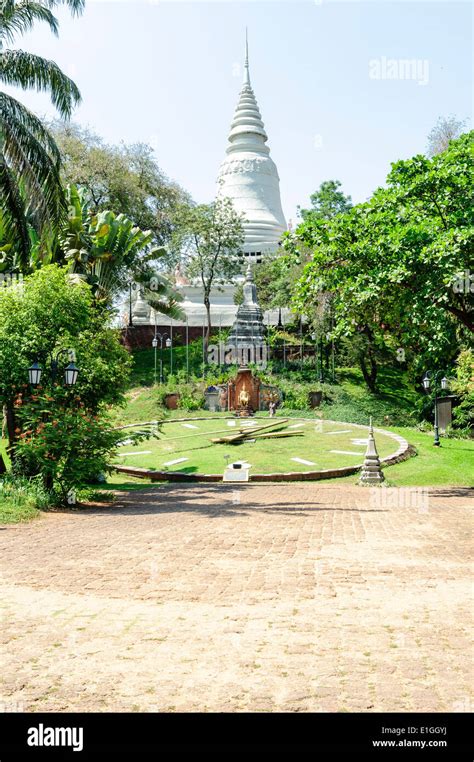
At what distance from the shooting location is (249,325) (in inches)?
1368

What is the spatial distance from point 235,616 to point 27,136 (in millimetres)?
12809

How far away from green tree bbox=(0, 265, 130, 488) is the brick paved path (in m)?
2.79

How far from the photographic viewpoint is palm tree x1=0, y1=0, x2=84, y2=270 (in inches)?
562

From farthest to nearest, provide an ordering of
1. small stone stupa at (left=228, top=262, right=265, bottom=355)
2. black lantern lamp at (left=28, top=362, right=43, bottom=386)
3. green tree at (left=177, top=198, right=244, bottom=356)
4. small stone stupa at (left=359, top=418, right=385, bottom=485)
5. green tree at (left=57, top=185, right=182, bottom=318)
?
green tree at (left=177, top=198, right=244, bottom=356), small stone stupa at (left=228, top=262, right=265, bottom=355), green tree at (left=57, top=185, right=182, bottom=318), small stone stupa at (left=359, top=418, right=385, bottom=485), black lantern lamp at (left=28, top=362, right=43, bottom=386)

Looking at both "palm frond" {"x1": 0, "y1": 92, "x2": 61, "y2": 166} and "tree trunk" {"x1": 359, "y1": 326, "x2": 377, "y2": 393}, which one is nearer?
"palm frond" {"x1": 0, "y1": 92, "x2": 61, "y2": 166}

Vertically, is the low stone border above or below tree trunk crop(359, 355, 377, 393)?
below

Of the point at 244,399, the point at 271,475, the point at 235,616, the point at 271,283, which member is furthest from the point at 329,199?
the point at 235,616

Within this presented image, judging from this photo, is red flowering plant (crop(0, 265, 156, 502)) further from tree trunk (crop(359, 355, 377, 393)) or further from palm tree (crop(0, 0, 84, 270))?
tree trunk (crop(359, 355, 377, 393))

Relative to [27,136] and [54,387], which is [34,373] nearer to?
[54,387]

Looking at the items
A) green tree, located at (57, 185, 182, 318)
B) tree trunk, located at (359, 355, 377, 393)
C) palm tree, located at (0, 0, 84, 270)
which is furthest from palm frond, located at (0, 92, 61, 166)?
tree trunk, located at (359, 355, 377, 393)

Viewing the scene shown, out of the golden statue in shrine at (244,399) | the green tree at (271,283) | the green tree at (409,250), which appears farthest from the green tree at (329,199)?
the green tree at (409,250)

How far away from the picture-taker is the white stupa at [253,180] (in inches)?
1975

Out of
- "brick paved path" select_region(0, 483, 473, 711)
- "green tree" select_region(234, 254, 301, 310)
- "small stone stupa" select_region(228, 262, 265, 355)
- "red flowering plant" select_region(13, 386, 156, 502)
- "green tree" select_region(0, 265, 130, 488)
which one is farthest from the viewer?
"green tree" select_region(234, 254, 301, 310)
